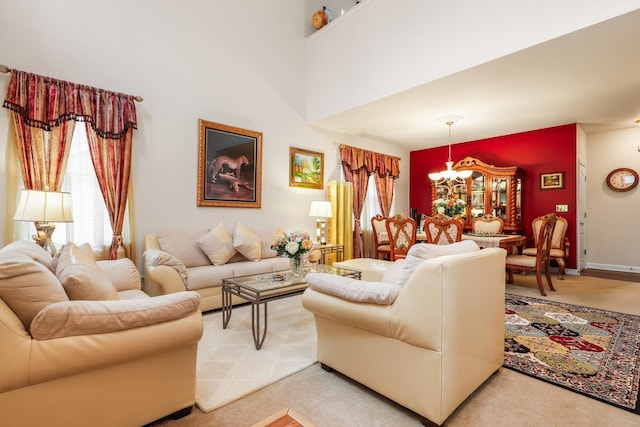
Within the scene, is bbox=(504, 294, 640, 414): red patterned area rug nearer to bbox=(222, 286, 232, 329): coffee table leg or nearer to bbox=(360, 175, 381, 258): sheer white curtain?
bbox=(222, 286, 232, 329): coffee table leg

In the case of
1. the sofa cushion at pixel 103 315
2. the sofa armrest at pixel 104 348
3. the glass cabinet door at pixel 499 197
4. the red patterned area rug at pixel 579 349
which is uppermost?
the glass cabinet door at pixel 499 197

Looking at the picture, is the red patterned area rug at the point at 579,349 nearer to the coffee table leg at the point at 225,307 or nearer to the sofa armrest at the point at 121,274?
the coffee table leg at the point at 225,307

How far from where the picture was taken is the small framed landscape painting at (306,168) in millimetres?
5117

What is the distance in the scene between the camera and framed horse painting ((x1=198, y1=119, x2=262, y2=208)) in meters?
4.08

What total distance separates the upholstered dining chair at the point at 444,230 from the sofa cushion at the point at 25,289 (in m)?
3.72

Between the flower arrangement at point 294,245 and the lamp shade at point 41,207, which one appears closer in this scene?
the lamp shade at point 41,207

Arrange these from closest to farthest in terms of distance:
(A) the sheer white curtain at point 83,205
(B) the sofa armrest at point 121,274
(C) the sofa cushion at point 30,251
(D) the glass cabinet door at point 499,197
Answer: (C) the sofa cushion at point 30,251 → (B) the sofa armrest at point 121,274 → (A) the sheer white curtain at point 83,205 → (D) the glass cabinet door at point 499,197

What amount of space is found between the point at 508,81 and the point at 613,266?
15.6ft

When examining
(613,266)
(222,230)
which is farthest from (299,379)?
(613,266)

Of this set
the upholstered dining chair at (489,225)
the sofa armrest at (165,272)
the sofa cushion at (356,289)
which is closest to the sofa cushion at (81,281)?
the sofa cushion at (356,289)

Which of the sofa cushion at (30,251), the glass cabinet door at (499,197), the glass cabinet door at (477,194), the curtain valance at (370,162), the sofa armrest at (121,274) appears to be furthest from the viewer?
the glass cabinet door at (477,194)

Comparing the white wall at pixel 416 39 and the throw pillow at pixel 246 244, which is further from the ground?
the white wall at pixel 416 39

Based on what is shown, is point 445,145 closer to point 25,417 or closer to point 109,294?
point 109,294

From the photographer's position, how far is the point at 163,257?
121 inches
